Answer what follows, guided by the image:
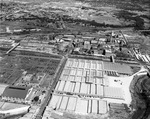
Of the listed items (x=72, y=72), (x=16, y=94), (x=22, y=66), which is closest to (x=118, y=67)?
(x=72, y=72)

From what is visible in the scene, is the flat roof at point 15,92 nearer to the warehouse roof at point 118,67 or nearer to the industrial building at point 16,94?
the industrial building at point 16,94

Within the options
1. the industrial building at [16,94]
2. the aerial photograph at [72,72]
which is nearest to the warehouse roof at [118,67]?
the aerial photograph at [72,72]

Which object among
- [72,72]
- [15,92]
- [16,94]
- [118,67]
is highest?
[118,67]

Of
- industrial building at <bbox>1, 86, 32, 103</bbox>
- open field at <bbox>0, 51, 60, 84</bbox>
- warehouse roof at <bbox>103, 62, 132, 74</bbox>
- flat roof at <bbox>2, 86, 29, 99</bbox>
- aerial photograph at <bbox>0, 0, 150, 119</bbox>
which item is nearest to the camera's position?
aerial photograph at <bbox>0, 0, 150, 119</bbox>

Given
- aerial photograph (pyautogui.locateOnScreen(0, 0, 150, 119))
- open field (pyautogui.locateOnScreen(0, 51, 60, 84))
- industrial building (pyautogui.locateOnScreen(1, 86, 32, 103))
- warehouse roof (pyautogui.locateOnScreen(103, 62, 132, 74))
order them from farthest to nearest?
warehouse roof (pyautogui.locateOnScreen(103, 62, 132, 74)), open field (pyautogui.locateOnScreen(0, 51, 60, 84)), industrial building (pyautogui.locateOnScreen(1, 86, 32, 103)), aerial photograph (pyautogui.locateOnScreen(0, 0, 150, 119))

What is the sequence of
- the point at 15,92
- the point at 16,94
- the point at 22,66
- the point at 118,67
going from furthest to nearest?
1. the point at 118,67
2. the point at 22,66
3. the point at 15,92
4. the point at 16,94

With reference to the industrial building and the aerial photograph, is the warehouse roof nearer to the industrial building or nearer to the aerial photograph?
the aerial photograph

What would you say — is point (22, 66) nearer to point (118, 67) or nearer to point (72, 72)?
point (72, 72)

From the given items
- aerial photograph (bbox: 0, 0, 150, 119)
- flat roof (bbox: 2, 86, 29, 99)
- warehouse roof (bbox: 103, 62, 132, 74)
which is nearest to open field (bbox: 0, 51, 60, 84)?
aerial photograph (bbox: 0, 0, 150, 119)

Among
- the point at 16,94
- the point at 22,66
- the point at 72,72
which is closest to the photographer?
the point at 16,94
